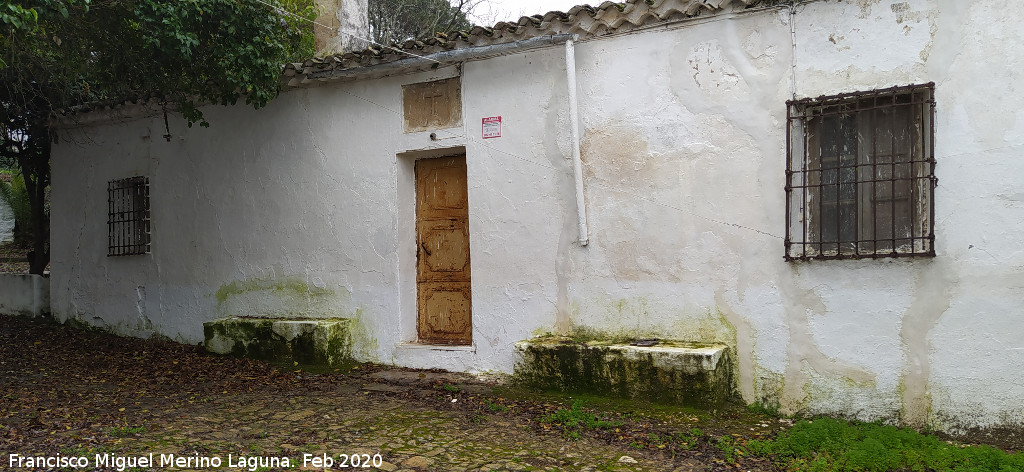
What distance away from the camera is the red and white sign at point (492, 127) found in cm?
643

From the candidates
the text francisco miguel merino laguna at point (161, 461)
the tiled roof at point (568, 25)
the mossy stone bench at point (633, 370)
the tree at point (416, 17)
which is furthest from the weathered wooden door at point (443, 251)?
the tree at point (416, 17)

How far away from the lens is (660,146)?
5.70 metres

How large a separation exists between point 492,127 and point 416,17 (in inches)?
429

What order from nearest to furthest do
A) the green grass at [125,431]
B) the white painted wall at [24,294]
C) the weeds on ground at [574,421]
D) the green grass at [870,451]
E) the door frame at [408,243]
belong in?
the green grass at [870,451], the green grass at [125,431], the weeds on ground at [574,421], the door frame at [408,243], the white painted wall at [24,294]

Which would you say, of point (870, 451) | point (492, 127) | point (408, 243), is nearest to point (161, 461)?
point (408, 243)

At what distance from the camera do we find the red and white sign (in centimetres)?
643

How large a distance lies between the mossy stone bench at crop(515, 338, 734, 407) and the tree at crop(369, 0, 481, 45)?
1155 cm

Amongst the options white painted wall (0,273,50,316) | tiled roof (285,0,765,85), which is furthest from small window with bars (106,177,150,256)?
tiled roof (285,0,765,85)

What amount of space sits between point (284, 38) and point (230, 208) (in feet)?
6.74

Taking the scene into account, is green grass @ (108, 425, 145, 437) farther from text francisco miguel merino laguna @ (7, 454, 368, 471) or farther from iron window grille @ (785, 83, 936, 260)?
iron window grille @ (785, 83, 936, 260)

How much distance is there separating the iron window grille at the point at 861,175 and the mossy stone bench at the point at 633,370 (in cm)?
100

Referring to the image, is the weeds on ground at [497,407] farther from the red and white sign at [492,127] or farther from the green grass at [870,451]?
the red and white sign at [492,127]

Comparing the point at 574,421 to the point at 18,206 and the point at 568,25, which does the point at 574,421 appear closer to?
the point at 568,25

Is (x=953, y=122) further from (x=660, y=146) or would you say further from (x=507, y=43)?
(x=507, y=43)
